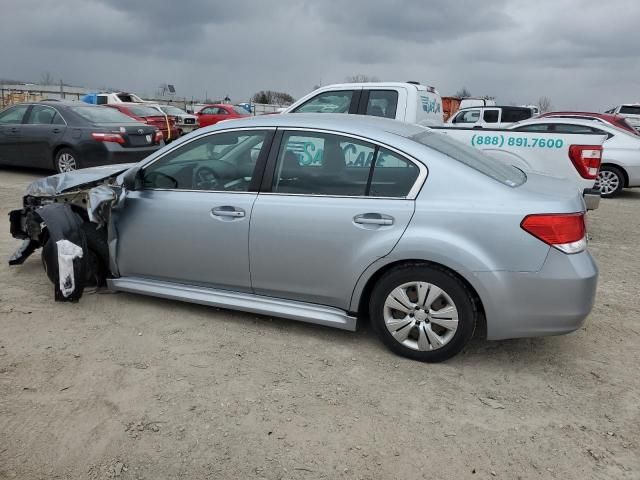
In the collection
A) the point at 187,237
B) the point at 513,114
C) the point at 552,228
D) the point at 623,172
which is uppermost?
the point at 513,114

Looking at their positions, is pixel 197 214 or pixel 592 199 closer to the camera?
pixel 197 214

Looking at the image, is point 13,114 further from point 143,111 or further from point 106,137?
point 143,111

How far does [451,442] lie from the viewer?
2768 mm

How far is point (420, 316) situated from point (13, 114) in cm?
1025

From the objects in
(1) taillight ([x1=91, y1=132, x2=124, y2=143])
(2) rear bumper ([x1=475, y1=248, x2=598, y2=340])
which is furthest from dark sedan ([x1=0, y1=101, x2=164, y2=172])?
(2) rear bumper ([x1=475, y1=248, x2=598, y2=340])

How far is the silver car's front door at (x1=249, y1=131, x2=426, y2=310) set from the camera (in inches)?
135

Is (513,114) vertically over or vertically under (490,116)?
over

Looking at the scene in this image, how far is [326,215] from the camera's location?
354cm

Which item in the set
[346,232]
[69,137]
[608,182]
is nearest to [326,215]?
[346,232]

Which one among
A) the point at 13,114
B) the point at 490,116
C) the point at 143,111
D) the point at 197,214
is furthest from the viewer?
the point at 490,116

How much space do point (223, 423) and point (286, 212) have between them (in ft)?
4.65

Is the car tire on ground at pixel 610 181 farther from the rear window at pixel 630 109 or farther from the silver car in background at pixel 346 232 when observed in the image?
the rear window at pixel 630 109

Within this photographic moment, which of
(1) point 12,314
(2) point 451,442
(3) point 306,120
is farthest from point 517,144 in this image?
(1) point 12,314

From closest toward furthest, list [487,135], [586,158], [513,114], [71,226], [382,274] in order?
[382,274]
[71,226]
[586,158]
[487,135]
[513,114]
